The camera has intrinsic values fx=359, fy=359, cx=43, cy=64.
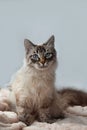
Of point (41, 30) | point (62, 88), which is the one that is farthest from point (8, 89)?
point (41, 30)

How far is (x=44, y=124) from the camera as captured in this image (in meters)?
1.90

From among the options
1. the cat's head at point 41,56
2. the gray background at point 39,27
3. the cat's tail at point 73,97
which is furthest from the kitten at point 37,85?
the gray background at point 39,27

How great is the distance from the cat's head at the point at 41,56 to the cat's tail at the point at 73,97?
1.23 ft

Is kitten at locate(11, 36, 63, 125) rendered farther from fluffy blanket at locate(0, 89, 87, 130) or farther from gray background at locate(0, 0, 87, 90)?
gray background at locate(0, 0, 87, 90)

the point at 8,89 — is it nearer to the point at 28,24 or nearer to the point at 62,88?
the point at 62,88

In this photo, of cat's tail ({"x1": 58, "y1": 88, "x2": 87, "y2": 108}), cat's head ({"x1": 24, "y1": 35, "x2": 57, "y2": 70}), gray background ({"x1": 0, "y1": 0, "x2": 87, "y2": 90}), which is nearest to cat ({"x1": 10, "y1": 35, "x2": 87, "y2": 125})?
cat's head ({"x1": 24, "y1": 35, "x2": 57, "y2": 70})

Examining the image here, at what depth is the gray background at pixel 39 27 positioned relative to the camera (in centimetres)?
264

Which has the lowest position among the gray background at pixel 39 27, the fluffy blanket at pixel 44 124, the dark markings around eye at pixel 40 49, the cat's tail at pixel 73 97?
the fluffy blanket at pixel 44 124

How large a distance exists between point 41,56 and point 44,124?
372mm

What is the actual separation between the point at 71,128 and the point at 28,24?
108 centimetres

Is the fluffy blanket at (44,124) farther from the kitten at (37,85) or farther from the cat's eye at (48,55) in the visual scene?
the cat's eye at (48,55)

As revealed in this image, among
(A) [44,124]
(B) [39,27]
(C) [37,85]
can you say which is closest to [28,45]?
(C) [37,85]

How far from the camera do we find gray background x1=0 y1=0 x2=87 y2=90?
264cm

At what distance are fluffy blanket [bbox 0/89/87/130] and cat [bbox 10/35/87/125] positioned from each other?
0.06 meters
